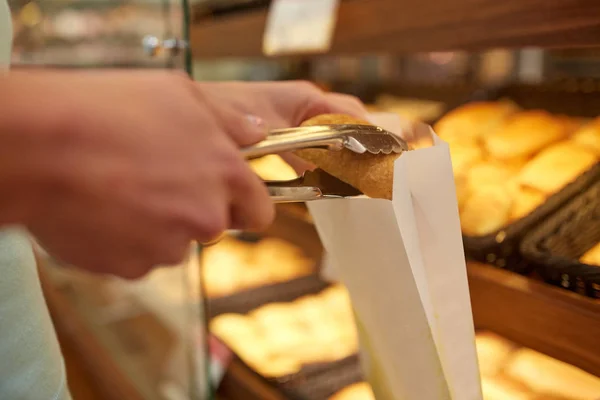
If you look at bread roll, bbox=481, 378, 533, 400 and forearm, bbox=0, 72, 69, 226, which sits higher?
forearm, bbox=0, 72, 69, 226

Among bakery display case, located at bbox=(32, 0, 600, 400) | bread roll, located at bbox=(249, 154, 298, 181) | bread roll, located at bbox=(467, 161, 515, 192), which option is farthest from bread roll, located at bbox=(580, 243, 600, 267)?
bread roll, located at bbox=(249, 154, 298, 181)

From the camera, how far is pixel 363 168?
23.1 inches

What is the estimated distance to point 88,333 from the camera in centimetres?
186

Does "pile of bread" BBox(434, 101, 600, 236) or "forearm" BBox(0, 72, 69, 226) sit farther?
"pile of bread" BBox(434, 101, 600, 236)

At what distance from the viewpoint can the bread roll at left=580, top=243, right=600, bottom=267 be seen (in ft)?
2.24

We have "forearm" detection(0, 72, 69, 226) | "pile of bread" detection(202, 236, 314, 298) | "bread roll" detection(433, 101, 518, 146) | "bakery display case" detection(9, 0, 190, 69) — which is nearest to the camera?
"forearm" detection(0, 72, 69, 226)

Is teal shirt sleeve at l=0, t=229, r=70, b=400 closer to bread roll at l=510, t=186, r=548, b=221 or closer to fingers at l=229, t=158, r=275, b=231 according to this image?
fingers at l=229, t=158, r=275, b=231

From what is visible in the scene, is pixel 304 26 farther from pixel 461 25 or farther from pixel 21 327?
pixel 21 327

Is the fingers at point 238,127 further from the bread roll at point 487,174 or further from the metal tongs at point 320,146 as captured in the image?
the bread roll at point 487,174

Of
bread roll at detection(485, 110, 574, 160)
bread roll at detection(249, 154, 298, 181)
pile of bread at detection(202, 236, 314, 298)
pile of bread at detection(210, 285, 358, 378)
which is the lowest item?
pile of bread at detection(202, 236, 314, 298)

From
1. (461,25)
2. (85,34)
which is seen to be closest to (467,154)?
(461,25)

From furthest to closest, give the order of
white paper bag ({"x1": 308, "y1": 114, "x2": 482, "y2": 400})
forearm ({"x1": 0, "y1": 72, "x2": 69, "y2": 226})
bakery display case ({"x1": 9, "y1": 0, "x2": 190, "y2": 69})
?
bakery display case ({"x1": 9, "y1": 0, "x2": 190, "y2": 69}) < white paper bag ({"x1": 308, "y1": 114, "x2": 482, "y2": 400}) < forearm ({"x1": 0, "y1": 72, "x2": 69, "y2": 226})

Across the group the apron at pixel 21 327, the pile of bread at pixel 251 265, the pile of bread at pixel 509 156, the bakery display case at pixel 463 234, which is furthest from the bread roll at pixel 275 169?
the pile of bread at pixel 251 265

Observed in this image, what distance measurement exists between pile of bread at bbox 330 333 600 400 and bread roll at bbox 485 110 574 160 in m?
0.40
